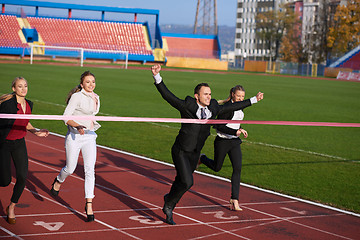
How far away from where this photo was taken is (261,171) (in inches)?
461

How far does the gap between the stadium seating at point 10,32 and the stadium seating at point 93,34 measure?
2.81m

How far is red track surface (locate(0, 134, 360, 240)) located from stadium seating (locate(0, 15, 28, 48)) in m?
61.7

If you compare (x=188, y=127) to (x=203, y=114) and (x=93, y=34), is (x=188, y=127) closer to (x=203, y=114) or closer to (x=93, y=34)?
(x=203, y=114)

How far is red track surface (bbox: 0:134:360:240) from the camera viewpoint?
716 cm

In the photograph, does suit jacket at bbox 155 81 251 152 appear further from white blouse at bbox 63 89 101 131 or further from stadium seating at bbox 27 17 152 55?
stadium seating at bbox 27 17 152 55

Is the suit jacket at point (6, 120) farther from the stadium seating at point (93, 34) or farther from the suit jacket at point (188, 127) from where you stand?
the stadium seating at point (93, 34)

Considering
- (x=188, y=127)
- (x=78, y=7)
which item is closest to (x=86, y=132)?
(x=188, y=127)

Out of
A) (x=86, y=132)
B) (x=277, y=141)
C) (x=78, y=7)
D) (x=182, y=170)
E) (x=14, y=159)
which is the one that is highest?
(x=78, y=7)

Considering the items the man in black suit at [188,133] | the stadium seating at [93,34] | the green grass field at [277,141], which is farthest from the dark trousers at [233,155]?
the stadium seating at [93,34]

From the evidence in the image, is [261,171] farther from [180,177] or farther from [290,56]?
[290,56]

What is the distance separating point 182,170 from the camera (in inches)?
289

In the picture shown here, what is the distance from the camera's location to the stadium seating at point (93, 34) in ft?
246

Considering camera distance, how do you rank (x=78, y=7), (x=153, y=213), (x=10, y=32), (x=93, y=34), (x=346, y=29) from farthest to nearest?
1. (x=346, y=29)
2. (x=93, y=34)
3. (x=78, y=7)
4. (x=10, y=32)
5. (x=153, y=213)

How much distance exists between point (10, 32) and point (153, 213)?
6803 cm
